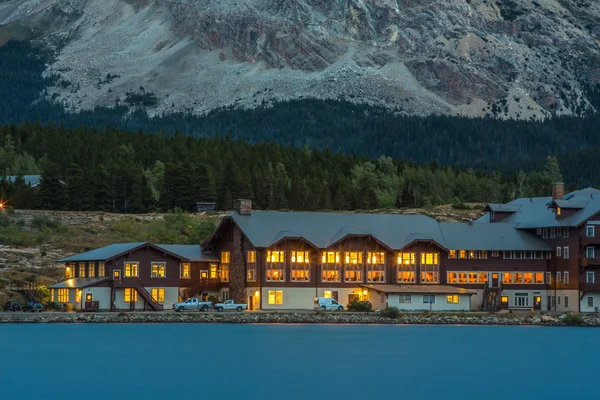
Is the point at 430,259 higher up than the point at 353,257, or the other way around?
the point at 353,257

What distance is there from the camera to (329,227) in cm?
9969

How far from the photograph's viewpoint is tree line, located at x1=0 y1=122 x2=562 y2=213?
470 feet

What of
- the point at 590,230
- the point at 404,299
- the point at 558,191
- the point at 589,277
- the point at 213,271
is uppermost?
the point at 558,191

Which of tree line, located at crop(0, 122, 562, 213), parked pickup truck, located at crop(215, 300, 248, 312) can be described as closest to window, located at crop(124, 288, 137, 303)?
parked pickup truck, located at crop(215, 300, 248, 312)

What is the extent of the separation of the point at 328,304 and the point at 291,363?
35499 mm

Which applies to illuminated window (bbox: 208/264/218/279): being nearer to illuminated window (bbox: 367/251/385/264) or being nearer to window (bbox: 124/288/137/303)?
window (bbox: 124/288/137/303)

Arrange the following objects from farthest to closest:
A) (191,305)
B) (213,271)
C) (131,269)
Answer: (213,271) → (131,269) → (191,305)

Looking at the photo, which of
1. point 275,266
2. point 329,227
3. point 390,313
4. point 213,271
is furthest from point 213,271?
point 390,313

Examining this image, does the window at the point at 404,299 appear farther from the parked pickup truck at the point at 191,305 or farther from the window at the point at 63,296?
the window at the point at 63,296

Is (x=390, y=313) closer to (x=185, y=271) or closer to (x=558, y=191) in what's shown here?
(x=185, y=271)

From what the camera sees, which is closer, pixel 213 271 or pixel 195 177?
pixel 213 271

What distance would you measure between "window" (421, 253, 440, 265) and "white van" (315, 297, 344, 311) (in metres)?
8.63

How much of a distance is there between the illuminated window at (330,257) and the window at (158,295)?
41.3 feet

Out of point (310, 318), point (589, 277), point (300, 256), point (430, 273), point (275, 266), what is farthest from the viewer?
point (430, 273)
